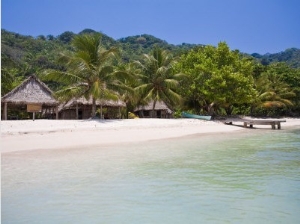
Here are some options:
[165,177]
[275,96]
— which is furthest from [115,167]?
[275,96]

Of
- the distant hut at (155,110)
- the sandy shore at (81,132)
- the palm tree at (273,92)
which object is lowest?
the sandy shore at (81,132)

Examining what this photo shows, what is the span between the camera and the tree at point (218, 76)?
2475 centimetres

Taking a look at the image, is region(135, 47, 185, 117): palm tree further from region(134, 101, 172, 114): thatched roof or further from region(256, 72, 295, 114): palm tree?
region(256, 72, 295, 114): palm tree

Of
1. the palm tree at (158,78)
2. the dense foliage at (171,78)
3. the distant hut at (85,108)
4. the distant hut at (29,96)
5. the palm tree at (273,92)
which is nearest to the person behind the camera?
the dense foliage at (171,78)

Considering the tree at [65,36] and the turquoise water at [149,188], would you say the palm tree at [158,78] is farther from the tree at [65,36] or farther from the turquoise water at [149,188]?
the tree at [65,36]

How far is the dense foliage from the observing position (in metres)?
19.9

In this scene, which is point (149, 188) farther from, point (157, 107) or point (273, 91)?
point (273, 91)

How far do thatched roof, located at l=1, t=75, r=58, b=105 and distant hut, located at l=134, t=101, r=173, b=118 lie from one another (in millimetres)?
8760

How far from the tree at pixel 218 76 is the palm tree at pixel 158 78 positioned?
1458 millimetres

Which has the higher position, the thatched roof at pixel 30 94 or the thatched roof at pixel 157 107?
the thatched roof at pixel 30 94

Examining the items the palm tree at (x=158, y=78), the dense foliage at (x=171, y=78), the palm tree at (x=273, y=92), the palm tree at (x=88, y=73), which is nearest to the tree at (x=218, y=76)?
the dense foliage at (x=171, y=78)

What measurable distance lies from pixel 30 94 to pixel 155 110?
461 inches

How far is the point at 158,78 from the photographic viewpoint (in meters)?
25.4

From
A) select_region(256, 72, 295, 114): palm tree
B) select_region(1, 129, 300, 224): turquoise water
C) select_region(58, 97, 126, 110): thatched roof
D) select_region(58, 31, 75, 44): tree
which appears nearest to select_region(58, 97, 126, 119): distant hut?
select_region(58, 97, 126, 110): thatched roof
